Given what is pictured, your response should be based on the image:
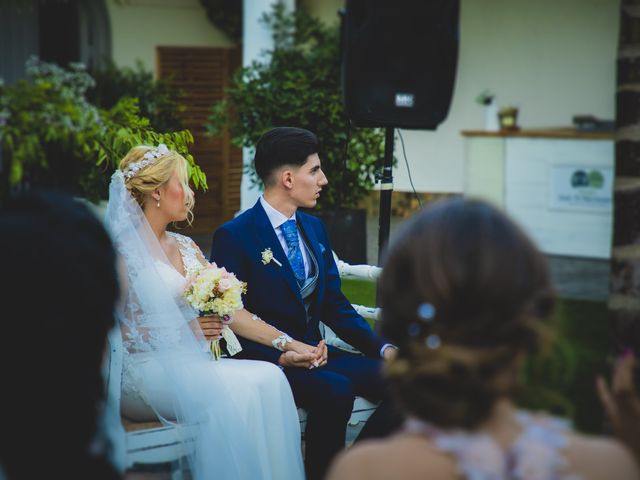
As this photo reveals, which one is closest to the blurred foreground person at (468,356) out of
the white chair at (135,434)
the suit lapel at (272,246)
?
the white chair at (135,434)

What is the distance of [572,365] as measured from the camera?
1.68m

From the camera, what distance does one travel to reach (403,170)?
12.2 meters

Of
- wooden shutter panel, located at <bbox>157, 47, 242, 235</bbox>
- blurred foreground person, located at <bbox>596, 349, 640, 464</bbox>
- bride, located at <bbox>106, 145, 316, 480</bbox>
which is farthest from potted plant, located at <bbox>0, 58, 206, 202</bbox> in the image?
blurred foreground person, located at <bbox>596, 349, 640, 464</bbox>

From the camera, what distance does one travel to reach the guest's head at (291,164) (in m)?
3.98

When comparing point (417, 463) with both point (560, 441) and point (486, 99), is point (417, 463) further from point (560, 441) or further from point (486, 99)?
point (486, 99)

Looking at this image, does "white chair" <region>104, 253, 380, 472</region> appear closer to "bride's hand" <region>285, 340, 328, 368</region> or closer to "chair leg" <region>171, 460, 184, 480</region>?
"chair leg" <region>171, 460, 184, 480</region>

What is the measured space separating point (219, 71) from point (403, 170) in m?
2.63

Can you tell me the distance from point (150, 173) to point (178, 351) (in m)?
0.73

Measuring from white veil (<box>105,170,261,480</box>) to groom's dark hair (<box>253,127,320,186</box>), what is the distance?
58 cm

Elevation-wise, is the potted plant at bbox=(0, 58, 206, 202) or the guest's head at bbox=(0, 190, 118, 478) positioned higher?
the potted plant at bbox=(0, 58, 206, 202)

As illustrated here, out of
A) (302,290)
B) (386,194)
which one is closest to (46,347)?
(302,290)

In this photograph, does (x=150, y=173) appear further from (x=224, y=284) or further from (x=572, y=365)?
(x=572, y=365)

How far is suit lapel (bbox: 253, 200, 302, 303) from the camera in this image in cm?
381

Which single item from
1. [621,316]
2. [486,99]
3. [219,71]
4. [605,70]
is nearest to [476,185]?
[486,99]
